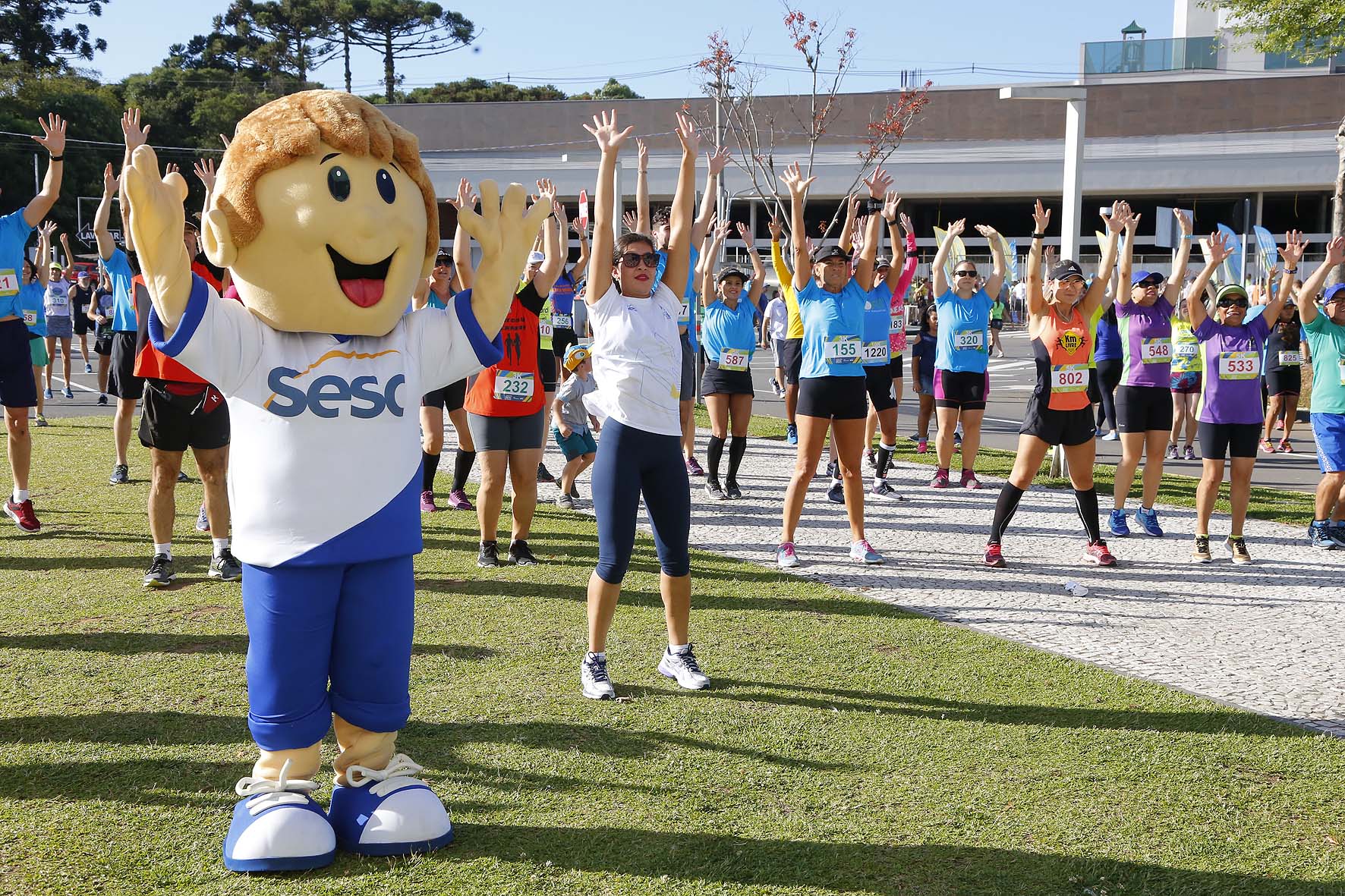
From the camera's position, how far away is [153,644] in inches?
221

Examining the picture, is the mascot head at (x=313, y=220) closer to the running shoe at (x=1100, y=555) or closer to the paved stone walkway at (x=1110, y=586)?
the paved stone walkway at (x=1110, y=586)

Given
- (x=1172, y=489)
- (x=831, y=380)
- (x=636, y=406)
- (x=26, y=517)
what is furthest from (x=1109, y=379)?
(x=26, y=517)

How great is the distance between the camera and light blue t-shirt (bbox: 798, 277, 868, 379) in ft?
24.3

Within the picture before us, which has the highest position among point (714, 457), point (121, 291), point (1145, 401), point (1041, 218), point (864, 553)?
point (1041, 218)

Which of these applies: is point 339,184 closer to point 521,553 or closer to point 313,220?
point 313,220

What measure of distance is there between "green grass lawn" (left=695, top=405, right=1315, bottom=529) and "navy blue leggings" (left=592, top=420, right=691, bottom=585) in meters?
6.31

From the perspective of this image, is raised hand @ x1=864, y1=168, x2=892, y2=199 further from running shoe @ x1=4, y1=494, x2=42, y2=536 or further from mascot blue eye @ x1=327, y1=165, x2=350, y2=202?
running shoe @ x1=4, y1=494, x2=42, y2=536

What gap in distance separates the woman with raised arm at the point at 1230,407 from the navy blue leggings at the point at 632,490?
479 centimetres

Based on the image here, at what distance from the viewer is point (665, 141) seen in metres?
46.9

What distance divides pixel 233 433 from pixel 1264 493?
10084 mm

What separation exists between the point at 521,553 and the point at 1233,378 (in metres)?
5.25

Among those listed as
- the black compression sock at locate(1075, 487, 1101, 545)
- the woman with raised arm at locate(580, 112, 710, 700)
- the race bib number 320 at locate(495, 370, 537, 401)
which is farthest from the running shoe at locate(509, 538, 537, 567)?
the black compression sock at locate(1075, 487, 1101, 545)

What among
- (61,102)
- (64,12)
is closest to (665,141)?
(61,102)

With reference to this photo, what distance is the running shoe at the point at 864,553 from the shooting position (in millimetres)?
7750
